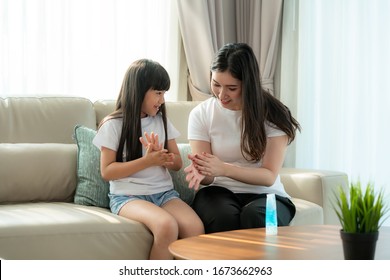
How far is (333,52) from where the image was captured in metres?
4.10

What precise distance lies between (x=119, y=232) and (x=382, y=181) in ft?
5.85

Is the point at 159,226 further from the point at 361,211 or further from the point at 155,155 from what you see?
the point at 361,211

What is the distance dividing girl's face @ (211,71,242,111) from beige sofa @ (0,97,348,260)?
454 millimetres

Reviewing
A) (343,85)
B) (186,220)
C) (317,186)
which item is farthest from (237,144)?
(343,85)

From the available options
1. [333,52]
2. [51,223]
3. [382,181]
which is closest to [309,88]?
[333,52]

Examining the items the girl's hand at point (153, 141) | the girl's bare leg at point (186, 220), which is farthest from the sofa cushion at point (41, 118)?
the girl's bare leg at point (186, 220)

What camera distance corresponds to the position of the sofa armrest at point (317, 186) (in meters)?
3.28

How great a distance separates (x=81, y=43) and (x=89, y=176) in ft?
3.54

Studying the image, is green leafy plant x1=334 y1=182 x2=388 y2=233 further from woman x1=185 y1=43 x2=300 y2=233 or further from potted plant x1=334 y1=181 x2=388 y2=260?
woman x1=185 y1=43 x2=300 y2=233

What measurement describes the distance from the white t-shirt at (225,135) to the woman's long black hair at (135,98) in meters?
0.21

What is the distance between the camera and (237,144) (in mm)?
2979

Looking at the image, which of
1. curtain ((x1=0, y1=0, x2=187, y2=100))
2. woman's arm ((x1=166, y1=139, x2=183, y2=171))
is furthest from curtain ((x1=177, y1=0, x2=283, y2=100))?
woman's arm ((x1=166, y1=139, x2=183, y2=171))

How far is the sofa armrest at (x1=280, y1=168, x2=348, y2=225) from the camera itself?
3283 millimetres
